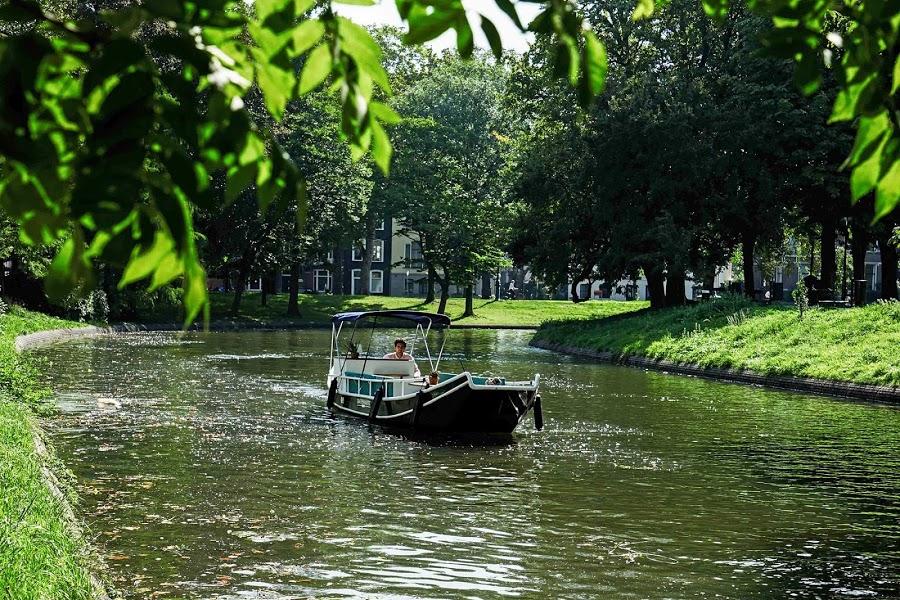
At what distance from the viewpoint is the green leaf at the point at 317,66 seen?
3122mm

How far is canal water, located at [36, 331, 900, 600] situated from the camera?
11.5 metres

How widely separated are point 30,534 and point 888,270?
174 feet

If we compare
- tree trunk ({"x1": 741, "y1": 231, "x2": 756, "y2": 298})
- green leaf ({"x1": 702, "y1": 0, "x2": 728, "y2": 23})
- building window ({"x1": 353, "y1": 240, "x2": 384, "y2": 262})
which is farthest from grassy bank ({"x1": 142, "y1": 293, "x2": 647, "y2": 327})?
green leaf ({"x1": 702, "y1": 0, "x2": 728, "y2": 23})

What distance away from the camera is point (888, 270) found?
5666cm

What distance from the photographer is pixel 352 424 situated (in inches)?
961

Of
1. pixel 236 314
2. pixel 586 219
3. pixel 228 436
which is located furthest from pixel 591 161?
pixel 228 436

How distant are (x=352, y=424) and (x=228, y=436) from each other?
3.59m

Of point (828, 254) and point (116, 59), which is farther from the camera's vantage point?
point (828, 254)

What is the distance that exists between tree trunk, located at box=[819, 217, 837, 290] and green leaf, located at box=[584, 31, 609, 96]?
51.9m

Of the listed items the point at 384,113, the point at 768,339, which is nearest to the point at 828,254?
the point at 768,339

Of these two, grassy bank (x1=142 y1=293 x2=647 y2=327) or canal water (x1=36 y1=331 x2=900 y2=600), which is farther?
grassy bank (x1=142 y1=293 x2=647 y2=327)

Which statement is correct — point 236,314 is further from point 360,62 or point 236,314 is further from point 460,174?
point 360,62

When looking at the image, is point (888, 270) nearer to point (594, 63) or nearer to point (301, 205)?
point (594, 63)

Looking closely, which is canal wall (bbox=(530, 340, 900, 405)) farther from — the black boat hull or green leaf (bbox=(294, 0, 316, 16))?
green leaf (bbox=(294, 0, 316, 16))
